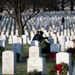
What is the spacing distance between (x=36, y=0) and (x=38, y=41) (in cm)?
1101

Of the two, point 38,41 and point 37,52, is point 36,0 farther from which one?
point 37,52

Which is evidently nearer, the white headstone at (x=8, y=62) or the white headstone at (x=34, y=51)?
the white headstone at (x=8, y=62)

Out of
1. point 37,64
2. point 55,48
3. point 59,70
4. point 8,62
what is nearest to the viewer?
point 59,70

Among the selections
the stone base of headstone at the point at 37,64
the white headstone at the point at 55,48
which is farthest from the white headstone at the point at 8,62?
the white headstone at the point at 55,48

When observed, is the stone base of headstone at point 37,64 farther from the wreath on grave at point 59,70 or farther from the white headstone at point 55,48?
the white headstone at point 55,48

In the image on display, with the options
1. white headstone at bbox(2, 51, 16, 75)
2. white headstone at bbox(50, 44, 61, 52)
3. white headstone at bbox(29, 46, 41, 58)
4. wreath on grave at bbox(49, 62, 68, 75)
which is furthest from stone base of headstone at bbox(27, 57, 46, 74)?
white headstone at bbox(50, 44, 61, 52)

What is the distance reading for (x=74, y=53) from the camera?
58.4 ft

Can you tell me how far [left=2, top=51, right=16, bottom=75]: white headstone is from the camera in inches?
586

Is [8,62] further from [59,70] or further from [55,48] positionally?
[55,48]

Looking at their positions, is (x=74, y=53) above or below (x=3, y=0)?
below

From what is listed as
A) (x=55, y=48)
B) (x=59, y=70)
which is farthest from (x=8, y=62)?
(x=55, y=48)

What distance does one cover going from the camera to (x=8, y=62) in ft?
49.1

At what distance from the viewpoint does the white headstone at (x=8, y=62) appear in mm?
14883

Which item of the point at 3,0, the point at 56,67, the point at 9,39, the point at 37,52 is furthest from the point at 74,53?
the point at 3,0
